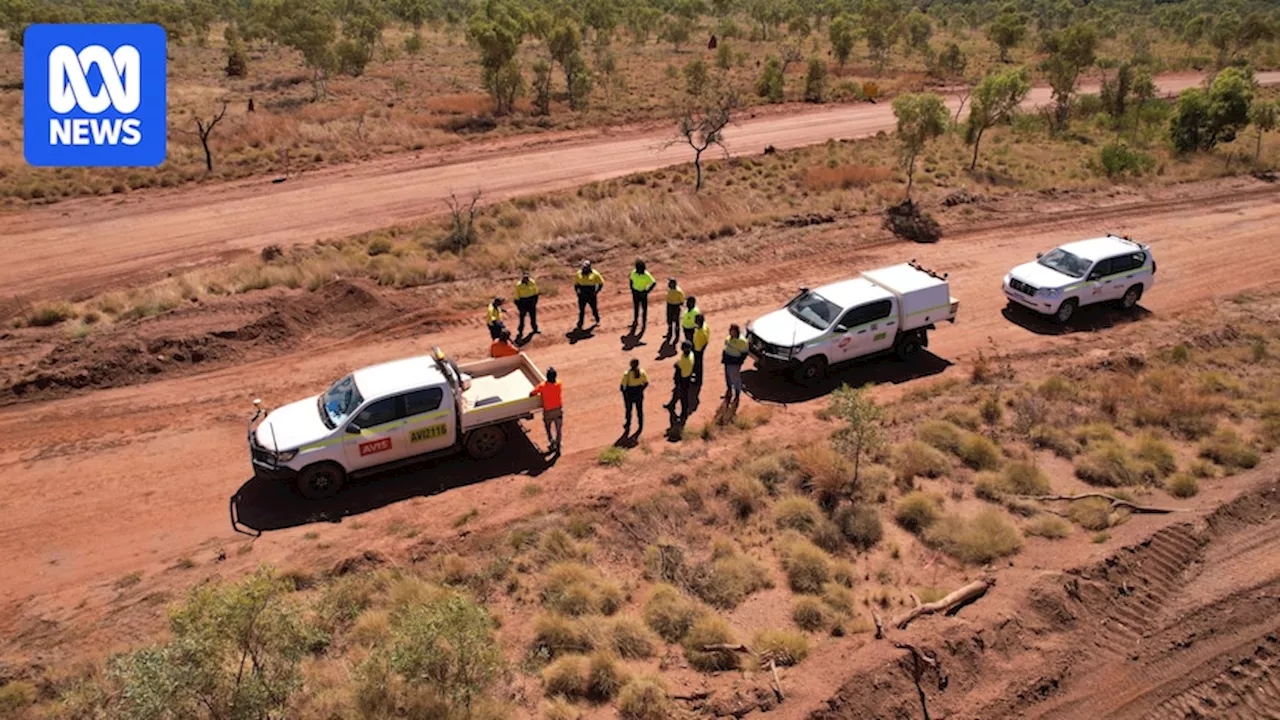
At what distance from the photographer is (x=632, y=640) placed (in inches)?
435

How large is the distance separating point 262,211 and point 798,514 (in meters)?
26.6

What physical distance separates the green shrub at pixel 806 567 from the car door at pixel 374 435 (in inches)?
273

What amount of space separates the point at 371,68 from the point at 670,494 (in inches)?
2170

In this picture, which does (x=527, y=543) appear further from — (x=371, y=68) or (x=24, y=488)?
(x=371, y=68)

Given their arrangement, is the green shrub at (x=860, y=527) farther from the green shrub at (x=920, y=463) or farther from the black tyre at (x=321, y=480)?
the black tyre at (x=321, y=480)

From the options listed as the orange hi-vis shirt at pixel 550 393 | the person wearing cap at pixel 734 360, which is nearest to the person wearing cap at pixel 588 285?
the person wearing cap at pixel 734 360

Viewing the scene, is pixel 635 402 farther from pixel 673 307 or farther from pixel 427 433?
A: pixel 673 307

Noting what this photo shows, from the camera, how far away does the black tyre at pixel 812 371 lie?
18547 millimetres

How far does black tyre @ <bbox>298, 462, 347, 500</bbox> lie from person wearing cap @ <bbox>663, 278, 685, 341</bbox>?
8634 mm

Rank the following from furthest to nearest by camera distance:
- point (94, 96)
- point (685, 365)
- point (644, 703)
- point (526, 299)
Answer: point (94, 96) → point (526, 299) → point (685, 365) → point (644, 703)

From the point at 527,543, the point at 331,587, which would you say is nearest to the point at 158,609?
the point at 331,587

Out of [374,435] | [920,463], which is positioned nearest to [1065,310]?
[920,463]

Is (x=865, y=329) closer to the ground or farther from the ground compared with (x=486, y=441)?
farther from the ground

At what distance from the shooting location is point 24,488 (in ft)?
49.5
